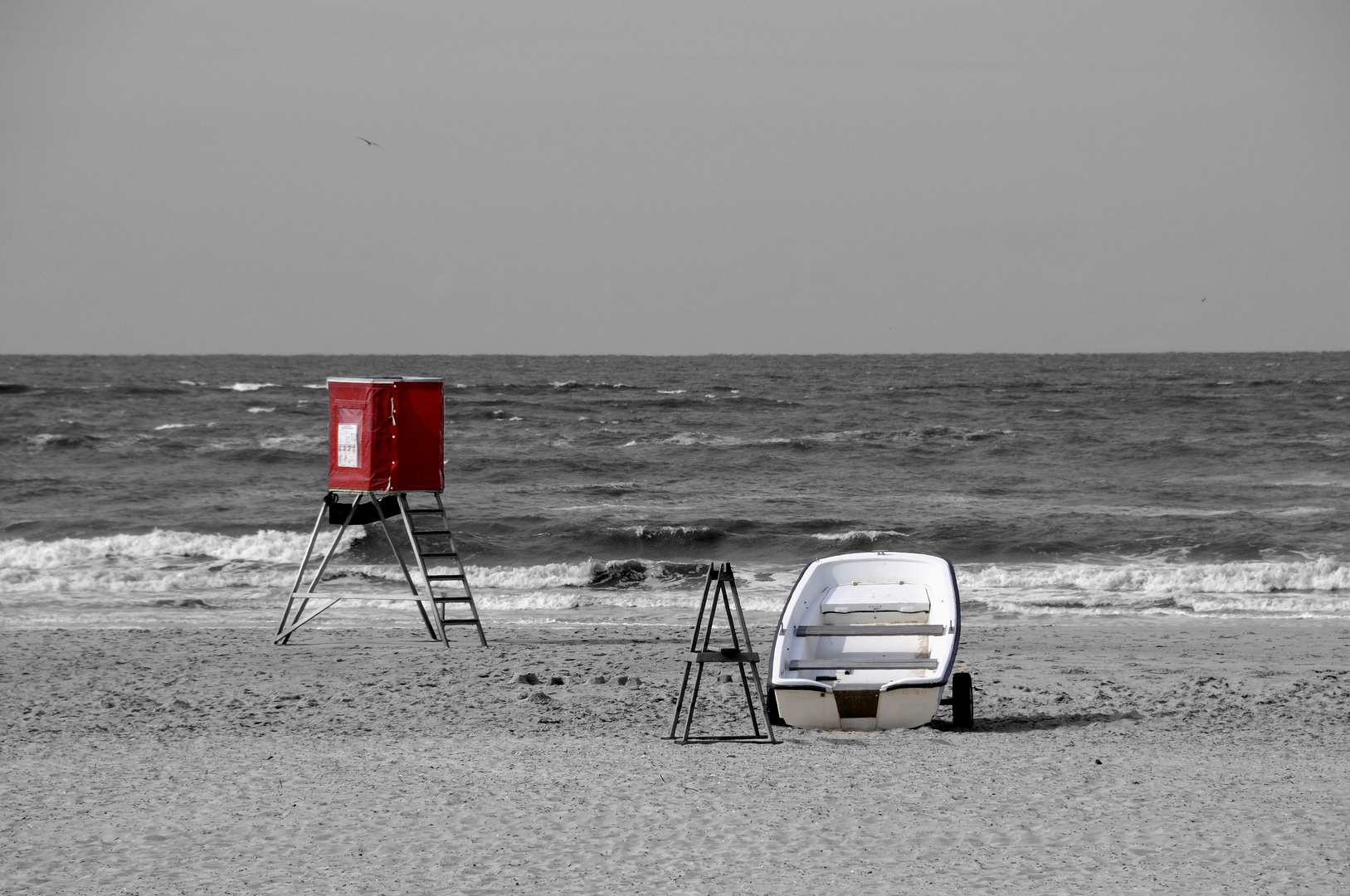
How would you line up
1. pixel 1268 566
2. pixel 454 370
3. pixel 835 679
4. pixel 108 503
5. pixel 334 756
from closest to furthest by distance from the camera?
pixel 334 756, pixel 835 679, pixel 1268 566, pixel 108 503, pixel 454 370

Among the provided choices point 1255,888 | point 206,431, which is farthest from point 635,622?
point 206,431

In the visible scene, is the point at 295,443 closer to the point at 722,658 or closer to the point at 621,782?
the point at 722,658

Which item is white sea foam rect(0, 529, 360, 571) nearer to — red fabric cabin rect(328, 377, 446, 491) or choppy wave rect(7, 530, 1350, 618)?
choppy wave rect(7, 530, 1350, 618)

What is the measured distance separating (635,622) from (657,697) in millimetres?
4573

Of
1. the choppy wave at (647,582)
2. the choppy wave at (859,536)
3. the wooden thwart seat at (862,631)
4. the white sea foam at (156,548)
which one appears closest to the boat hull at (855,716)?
the wooden thwart seat at (862,631)

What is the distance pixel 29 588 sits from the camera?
53.5 feet

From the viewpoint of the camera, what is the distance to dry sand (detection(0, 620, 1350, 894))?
566 centimetres

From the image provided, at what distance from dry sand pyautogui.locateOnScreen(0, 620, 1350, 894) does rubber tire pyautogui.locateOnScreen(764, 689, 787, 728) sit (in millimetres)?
129

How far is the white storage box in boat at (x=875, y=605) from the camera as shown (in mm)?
9898

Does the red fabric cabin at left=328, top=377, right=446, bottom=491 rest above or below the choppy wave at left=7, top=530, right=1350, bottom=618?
above

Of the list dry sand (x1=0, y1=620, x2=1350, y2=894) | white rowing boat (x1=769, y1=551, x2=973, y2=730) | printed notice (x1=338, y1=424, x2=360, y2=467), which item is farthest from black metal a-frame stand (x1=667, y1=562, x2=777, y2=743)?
printed notice (x1=338, y1=424, x2=360, y2=467)

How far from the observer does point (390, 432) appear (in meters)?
11.7

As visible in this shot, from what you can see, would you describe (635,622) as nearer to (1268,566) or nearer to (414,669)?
(414,669)

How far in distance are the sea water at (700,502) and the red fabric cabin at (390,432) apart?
3487 millimetres
